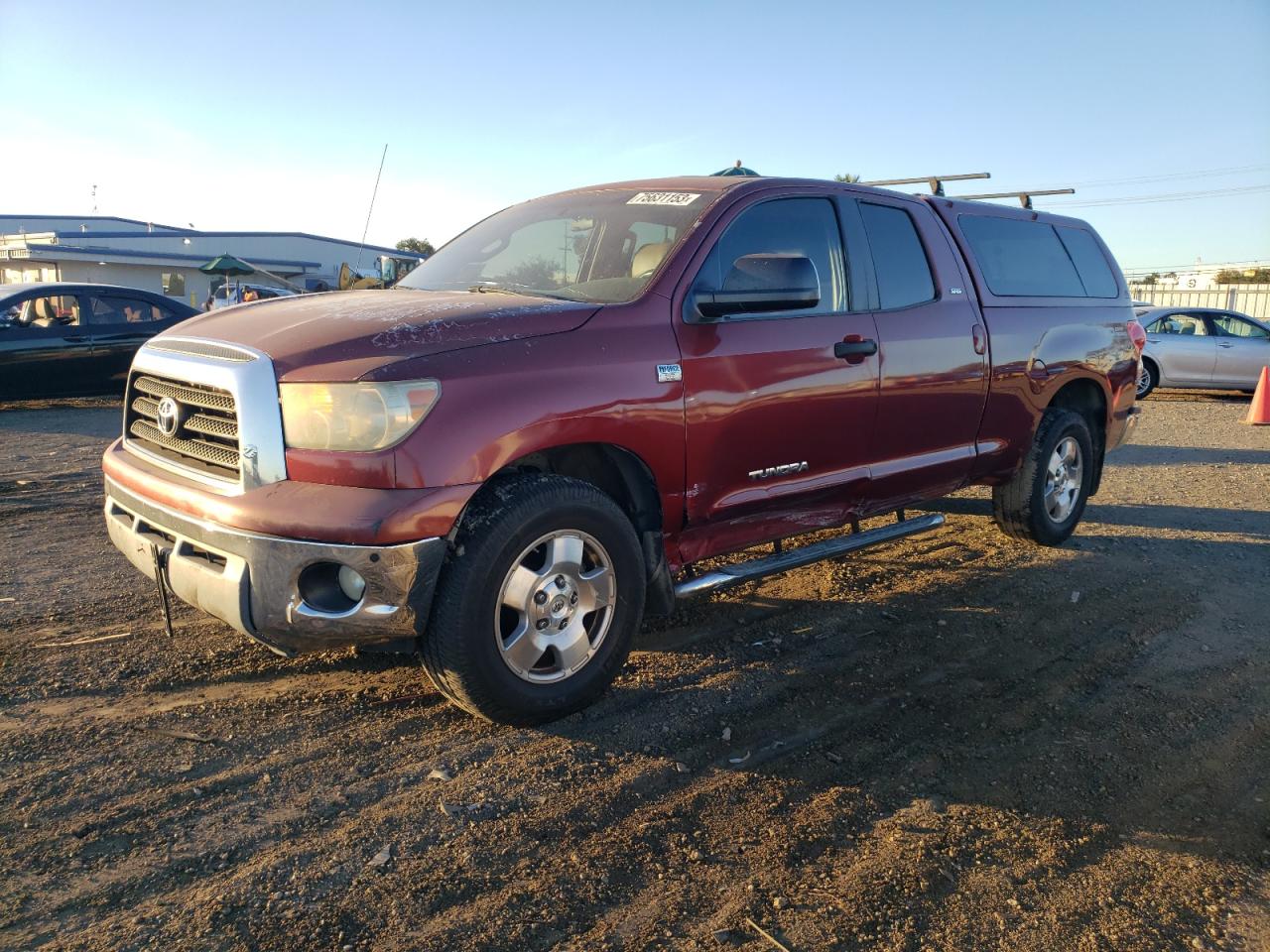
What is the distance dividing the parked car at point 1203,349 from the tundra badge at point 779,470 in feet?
45.7

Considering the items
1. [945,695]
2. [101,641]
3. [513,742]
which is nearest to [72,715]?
[101,641]

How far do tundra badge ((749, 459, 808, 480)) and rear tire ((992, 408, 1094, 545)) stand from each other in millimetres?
2312

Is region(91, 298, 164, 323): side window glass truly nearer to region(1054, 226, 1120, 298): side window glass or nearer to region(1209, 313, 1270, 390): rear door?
region(1054, 226, 1120, 298): side window glass

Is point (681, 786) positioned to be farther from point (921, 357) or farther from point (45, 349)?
point (45, 349)

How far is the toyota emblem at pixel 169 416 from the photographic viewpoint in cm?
342

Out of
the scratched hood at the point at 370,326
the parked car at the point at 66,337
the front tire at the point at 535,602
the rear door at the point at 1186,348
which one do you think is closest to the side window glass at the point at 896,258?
the scratched hood at the point at 370,326

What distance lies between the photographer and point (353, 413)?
3016mm

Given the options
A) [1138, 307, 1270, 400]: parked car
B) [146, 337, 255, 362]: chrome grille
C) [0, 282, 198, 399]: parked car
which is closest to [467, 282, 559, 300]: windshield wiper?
[146, 337, 255, 362]: chrome grille

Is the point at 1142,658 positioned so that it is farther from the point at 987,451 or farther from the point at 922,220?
the point at 922,220

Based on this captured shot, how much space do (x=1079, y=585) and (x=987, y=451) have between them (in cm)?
92

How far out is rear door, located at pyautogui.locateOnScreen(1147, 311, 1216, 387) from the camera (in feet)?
52.3

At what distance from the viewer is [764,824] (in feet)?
9.45

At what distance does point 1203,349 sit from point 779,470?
14.8m

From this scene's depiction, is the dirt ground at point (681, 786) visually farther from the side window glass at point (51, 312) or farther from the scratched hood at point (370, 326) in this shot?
the side window glass at point (51, 312)
